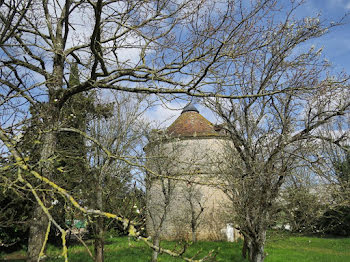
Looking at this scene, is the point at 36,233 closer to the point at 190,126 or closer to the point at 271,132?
the point at 271,132

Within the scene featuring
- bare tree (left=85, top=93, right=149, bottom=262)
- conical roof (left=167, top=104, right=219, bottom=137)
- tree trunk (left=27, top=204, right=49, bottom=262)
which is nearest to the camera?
tree trunk (left=27, top=204, right=49, bottom=262)

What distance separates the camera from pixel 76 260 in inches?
408

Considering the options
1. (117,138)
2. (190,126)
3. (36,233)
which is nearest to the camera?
(36,233)

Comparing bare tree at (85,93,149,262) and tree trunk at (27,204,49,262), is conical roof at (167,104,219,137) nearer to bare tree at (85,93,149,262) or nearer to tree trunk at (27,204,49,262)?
bare tree at (85,93,149,262)

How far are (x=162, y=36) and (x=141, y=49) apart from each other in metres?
0.39

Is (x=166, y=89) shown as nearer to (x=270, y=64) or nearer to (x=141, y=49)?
(x=141, y=49)

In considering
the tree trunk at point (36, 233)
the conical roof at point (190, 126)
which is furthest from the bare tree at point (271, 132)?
the conical roof at point (190, 126)

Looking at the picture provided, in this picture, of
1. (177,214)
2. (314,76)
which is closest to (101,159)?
(314,76)

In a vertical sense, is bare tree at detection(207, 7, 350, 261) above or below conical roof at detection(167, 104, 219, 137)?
below

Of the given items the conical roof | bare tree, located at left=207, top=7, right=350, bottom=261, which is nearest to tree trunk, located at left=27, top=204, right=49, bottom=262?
bare tree, located at left=207, top=7, right=350, bottom=261

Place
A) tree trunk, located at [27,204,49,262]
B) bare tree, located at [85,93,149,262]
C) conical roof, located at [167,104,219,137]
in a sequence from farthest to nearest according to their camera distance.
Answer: conical roof, located at [167,104,219,137], bare tree, located at [85,93,149,262], tree trunk, located at [27,204,49,262]

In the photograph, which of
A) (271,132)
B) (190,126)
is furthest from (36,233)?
(190,126)

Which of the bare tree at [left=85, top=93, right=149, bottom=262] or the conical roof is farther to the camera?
the conical roof

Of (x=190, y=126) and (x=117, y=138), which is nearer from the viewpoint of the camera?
(x=117, y=138)
